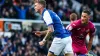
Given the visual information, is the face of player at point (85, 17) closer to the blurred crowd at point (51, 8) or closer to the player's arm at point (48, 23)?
the player's arm at point (48, 23)

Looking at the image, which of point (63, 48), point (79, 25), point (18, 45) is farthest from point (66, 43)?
point (18, 45)

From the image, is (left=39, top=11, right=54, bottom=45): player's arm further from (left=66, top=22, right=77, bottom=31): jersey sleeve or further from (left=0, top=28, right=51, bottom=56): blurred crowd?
(left=0, top=28, right=51, bottom=56): blurred crowd

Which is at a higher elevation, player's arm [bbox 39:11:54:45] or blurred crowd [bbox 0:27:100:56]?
player's arm [bbox 39:11:54:45]

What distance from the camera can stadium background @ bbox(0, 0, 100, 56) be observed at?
792 inches

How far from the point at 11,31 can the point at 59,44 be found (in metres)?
10.4

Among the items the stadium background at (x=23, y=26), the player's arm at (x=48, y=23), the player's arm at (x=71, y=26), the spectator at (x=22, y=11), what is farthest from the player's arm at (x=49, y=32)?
the spectator at (x=22, y=11)

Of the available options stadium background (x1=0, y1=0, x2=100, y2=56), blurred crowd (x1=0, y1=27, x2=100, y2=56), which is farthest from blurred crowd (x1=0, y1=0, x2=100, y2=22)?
blurred crowd (x1=0, y1=27, x2=100, y2=56)

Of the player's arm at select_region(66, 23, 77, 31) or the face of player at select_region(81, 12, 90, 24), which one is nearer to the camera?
the face of player at select_region(81, 12, 90, 24)

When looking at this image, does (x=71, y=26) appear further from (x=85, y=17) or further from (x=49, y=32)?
(x=49, y=32)

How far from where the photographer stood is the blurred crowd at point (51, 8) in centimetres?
2239

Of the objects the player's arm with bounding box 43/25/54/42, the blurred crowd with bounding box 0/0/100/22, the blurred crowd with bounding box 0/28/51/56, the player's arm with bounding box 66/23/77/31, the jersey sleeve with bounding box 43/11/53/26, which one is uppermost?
the jersey sleeve with bounding box 43/11/53/26

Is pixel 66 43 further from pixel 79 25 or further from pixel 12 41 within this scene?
pixel 12 41

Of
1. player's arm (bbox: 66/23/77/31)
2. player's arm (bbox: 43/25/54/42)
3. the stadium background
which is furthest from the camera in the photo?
the stadium background

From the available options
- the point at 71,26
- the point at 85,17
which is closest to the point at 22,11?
the point at 71,26
